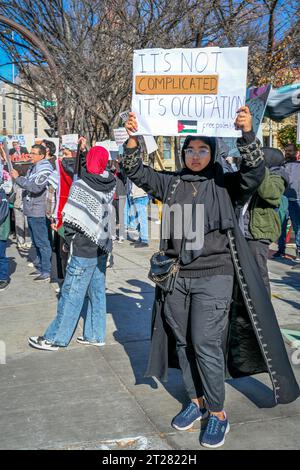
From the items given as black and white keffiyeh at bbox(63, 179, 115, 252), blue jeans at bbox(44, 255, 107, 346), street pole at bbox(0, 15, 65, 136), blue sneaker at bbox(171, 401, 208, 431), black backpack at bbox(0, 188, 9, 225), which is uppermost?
street pole at bbox(0, 15, 65, 136)

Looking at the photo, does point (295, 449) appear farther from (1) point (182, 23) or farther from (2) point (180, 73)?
(1) point (182, 23)

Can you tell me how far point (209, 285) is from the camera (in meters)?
3.39

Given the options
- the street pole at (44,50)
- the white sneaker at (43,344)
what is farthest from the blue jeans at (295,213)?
the white sneaker at (43,344)

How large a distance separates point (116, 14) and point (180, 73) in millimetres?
11988

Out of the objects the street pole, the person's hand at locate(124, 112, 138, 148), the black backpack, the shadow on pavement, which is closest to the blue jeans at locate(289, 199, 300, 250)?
the shadow on pavement

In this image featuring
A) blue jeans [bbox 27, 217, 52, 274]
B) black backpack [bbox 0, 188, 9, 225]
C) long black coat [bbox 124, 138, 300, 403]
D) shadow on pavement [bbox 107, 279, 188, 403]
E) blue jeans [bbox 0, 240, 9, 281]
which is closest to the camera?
long black coat [bbox 124, 138, 300, 403]

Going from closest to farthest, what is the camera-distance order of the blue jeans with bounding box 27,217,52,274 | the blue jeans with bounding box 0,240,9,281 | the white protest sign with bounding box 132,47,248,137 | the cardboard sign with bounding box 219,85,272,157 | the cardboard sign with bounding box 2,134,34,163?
the white protest sign with bounding box 132,47,248,137 → the cardboard sign with bounding box 219,85,272,157 → the blue jeans with bounding box 0,240,9,281 → the blue jeans with bounding box 27,217,52,274 → the cardboard sign with bounding box 2,134,34,163

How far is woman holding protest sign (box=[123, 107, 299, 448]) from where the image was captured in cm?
337

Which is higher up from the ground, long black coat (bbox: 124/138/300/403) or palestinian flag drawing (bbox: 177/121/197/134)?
palestinian flag drawing (bbox: 177/121/197/134)

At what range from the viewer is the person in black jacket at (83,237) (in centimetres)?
500

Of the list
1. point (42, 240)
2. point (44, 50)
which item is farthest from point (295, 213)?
point (44, 50)

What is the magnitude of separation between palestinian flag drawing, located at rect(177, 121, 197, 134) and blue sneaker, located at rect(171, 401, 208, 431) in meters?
1.75

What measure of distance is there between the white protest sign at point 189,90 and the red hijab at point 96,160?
1.29 meters

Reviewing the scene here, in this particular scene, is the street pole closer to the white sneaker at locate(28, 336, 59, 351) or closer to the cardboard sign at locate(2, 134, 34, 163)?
the cardboard sign at locate(2, 134, 34, 163)
